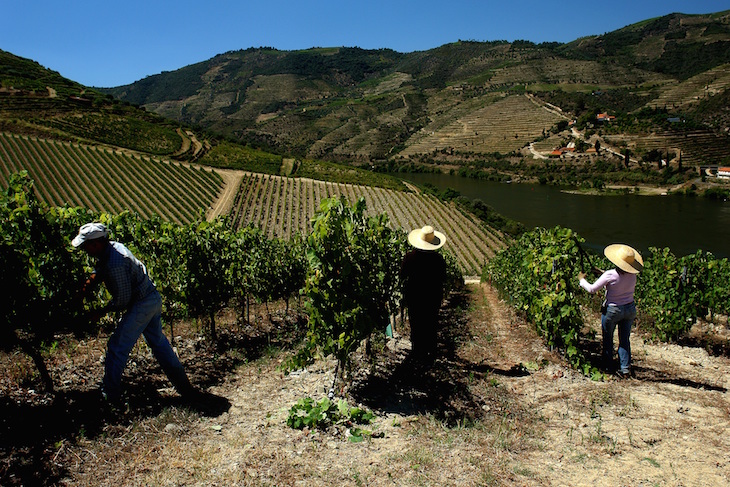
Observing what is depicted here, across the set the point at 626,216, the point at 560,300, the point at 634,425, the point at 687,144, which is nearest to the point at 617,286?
the point at 560,300

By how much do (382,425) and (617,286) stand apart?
13.9 ft

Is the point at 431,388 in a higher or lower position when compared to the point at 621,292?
lower

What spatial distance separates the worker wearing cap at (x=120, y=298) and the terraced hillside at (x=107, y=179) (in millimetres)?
42052

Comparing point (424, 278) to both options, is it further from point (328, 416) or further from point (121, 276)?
point (121, 276)

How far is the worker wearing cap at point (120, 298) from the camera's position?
4.63 m

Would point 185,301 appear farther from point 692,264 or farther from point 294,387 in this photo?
point 692,264

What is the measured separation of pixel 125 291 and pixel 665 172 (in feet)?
341

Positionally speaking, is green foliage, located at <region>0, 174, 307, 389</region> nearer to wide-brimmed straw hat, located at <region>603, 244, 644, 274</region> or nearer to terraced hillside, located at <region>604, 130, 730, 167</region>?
wide-brimmed straw hat, located at <region>603, 244, 644, 274</region>

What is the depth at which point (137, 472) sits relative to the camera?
3854mm

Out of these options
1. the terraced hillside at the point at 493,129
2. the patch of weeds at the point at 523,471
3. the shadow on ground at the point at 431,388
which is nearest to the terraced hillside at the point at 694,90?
the terraced hillside at the point at 493,129

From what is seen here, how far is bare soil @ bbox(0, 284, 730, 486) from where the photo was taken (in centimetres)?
389

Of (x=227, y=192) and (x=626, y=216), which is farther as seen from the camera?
(x=626, y=216)

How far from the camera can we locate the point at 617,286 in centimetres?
627

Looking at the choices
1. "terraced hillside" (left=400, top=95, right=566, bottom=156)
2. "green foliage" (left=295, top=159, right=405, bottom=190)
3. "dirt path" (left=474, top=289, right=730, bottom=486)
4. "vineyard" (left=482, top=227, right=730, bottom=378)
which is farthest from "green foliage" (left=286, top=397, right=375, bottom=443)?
"terraced hillside" (left=400, top=95, right=566, bottom=156)
